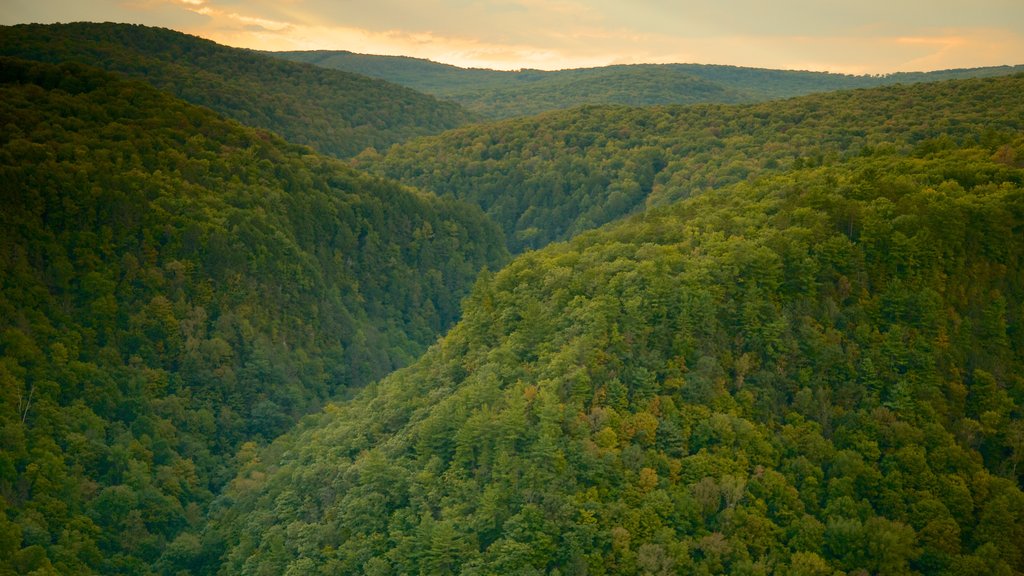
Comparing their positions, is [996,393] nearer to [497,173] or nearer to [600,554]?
[600,554]

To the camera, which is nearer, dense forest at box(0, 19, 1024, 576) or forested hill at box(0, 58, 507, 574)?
dense forest at box(0, 19, 1024, 576)

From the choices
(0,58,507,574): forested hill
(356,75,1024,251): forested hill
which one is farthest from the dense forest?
(356,75,1024,251): forested hill

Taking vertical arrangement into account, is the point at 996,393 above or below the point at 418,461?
above

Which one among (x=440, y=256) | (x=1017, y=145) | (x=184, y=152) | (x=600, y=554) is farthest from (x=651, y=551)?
(x=440, y=256)

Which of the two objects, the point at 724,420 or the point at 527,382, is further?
the point at 527,382

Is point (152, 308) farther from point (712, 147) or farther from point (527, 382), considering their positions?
point (712, 147)

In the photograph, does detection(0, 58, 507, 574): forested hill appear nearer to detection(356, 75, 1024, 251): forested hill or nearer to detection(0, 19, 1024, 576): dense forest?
detection(0, 19, 1024, 576): dense forest

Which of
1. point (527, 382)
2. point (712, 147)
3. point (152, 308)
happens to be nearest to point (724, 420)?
point (527, 382)
